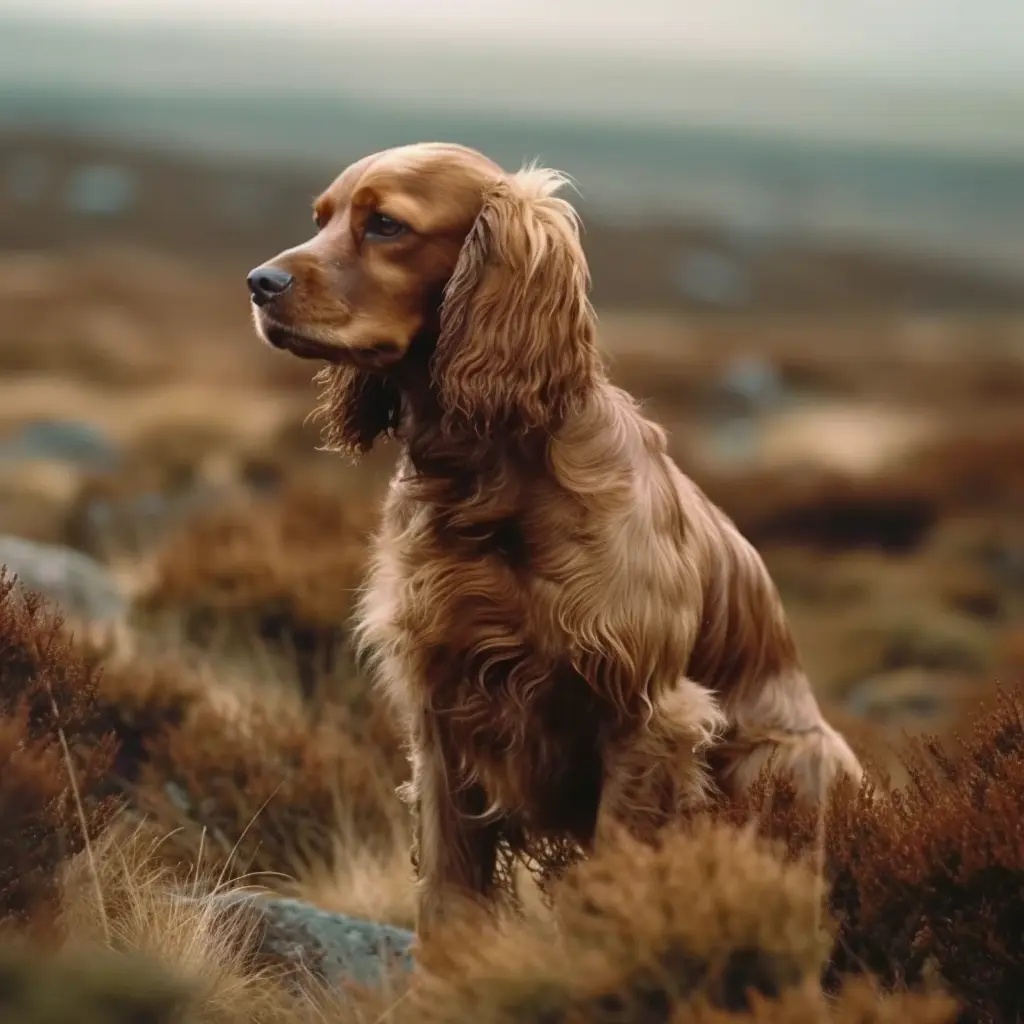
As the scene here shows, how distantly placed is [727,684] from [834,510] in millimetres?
9446

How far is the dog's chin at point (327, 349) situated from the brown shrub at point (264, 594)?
2.76 meters

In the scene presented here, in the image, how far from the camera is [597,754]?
3.66 metres

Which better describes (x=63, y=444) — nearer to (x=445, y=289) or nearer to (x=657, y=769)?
(x=445, y=289)

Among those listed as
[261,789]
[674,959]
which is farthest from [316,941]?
[674,959]

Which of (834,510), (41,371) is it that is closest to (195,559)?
(834,510)

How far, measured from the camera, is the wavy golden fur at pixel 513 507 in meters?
3.44

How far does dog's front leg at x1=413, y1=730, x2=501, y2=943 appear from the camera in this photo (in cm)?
387

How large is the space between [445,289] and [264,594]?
3414 mm

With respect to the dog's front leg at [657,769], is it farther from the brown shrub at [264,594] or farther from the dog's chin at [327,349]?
the brown shrub at [264,594]

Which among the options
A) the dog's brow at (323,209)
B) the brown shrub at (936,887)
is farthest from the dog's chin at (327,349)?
the brown shrub at (936,887)

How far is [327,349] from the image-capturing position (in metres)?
3.37

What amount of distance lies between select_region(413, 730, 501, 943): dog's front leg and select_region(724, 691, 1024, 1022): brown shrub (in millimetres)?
815

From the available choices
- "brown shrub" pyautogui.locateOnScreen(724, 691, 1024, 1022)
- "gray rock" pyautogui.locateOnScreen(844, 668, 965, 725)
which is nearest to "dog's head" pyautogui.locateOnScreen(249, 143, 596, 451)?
"brown shrub" pyautogui.locateOnScreen(724, 691, 1024, 1022)

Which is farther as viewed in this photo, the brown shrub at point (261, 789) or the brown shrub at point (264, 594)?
the brown shrub at point (264, 594)
